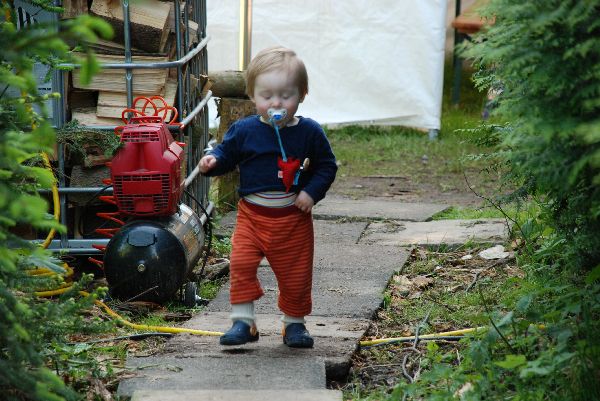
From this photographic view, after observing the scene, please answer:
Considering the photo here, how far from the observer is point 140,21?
501 centimetres

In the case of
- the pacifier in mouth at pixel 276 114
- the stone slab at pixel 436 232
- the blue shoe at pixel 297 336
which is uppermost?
the pacifier in mouth at pixel 276 114

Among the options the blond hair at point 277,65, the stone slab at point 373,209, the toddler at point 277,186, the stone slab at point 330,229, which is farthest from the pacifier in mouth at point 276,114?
the stone slab at point 373,209

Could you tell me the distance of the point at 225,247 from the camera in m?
5.83

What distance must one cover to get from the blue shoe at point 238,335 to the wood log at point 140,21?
1.85 metres

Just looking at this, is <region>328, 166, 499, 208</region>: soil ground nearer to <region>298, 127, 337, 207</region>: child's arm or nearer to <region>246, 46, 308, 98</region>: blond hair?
<region>298, 127, 337, 207</region>: child's arm

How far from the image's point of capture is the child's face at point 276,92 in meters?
3.74

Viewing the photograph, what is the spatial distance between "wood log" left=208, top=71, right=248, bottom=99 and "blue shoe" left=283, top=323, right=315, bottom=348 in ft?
10.7

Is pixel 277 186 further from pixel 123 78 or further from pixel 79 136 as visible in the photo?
pixel 123 78

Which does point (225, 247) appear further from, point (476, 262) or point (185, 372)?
point (185, 372)

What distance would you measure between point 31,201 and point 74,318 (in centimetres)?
109

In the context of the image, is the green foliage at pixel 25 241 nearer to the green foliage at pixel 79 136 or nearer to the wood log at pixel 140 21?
the green foliage at pixel 79 136

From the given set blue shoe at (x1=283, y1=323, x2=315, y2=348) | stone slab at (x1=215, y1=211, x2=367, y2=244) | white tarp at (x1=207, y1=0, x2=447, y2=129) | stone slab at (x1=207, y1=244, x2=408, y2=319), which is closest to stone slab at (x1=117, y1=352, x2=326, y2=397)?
blue shoe at (x1=283, y1=323, x2=315, y2=348)

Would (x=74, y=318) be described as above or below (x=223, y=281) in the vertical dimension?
above

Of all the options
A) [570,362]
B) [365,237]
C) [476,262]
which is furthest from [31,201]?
[365,237]
